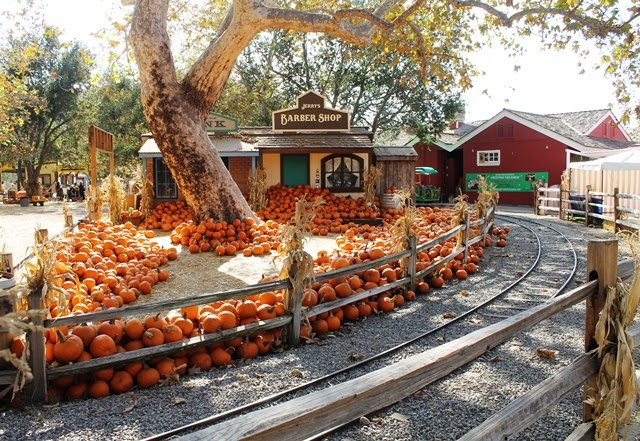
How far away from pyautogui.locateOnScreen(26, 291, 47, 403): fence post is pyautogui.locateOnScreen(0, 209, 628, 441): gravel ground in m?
0.15

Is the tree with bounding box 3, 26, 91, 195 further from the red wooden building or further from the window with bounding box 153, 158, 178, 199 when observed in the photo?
the red wooden building

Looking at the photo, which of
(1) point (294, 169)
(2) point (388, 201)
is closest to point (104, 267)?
(2) point (388, 201)

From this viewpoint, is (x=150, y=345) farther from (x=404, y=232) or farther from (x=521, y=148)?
(x=521, y=148)

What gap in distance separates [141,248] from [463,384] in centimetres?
774

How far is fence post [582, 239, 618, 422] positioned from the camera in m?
3.13

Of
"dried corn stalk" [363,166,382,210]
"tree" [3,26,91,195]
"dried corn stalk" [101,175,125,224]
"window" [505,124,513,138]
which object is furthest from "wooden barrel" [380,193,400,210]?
"tree" [3,26,91,195]

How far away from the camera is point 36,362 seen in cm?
449

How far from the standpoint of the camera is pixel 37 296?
4.64m

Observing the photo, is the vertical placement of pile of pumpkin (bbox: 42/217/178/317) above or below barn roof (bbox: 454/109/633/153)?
below

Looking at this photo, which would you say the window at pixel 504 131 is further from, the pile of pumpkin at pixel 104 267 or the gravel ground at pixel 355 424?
the gravel ground at pixel 355 424

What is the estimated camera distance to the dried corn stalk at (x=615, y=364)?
9.89 ft

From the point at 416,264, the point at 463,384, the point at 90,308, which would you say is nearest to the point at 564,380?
the point at 463,384

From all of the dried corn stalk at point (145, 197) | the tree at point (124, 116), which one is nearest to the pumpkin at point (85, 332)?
the dried corn stalk at point (145, 197)

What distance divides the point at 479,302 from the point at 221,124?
14660 millimetres
